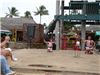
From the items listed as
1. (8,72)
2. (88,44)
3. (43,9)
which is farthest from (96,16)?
(43,9)

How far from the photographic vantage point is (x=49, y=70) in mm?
16156

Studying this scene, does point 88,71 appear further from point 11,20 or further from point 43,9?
point 43,9

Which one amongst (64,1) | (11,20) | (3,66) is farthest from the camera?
(11,20)

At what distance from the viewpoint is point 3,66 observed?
38.8 ft

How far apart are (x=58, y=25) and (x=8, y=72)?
1330 inches

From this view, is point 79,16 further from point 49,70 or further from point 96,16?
point 49,70

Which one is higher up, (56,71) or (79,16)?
(79,16)

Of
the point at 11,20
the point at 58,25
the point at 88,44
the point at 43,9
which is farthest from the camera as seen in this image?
the point at 43,9

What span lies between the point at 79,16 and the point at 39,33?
379 inches

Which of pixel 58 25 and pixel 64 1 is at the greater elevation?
pixel 64 1

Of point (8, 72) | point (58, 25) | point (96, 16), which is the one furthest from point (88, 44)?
point (8, 72)

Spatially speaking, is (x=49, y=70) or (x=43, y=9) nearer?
(x=49, y=70)

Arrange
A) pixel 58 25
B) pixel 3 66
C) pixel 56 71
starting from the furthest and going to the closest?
pixel 58 25 → pixel 56 71 → pixel 3 66

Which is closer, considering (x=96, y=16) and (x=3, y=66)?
(x=3, y=66)
